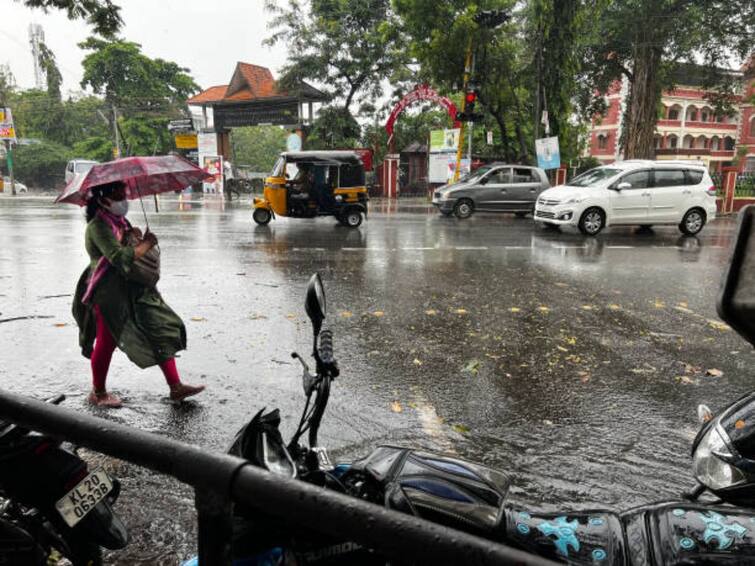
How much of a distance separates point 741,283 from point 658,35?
23228mm

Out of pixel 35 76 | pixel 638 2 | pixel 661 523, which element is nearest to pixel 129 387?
pixel 661 523

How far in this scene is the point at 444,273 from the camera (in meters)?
8.59

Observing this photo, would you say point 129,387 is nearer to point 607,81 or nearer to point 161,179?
A: point 161,179

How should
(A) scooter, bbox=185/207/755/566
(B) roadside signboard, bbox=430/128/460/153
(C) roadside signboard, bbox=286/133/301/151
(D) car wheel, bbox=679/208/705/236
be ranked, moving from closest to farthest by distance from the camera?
(A) scooter, bbox=185/207/755/566 < (D) car wheel, bbox=679/208/705/236 < (B) roadside signboard, bbox=430/128/460/153 < (C) roadside signboard, bbox=286/133/301/151

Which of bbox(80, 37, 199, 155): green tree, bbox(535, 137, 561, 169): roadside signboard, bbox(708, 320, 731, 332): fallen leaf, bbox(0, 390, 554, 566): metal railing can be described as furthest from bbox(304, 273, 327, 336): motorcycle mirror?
bbox(80, 37, 199, 155): green tree

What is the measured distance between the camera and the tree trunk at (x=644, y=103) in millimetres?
20656

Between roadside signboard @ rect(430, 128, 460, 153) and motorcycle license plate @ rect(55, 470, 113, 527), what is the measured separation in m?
22.6

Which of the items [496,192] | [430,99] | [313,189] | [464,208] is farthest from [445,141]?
[313,189]

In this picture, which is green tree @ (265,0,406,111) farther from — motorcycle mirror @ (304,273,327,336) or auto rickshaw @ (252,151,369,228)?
motorcycle mirror @ (304,273,327,336)

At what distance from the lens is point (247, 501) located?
102cm

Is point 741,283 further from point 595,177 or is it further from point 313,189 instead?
point 313,189

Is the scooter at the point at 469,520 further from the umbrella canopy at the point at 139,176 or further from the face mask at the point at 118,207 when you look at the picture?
the face mask at the point at 118,207

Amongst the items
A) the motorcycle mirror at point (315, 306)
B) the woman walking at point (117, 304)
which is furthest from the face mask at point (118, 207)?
the motorcycle mirror at point (315, 306)

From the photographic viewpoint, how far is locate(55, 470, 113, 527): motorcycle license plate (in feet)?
5.96
